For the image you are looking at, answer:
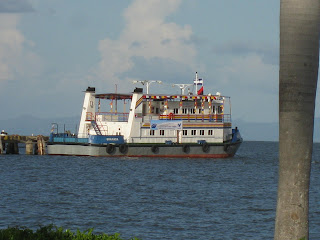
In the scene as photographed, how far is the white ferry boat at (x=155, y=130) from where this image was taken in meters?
59.2

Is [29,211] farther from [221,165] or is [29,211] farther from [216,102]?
[216,102]

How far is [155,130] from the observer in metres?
59.6

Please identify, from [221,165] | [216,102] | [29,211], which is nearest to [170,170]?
[221,165]

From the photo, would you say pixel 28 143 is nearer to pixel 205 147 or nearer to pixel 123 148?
pixel 123 148

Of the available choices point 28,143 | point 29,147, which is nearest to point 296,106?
point 28,143

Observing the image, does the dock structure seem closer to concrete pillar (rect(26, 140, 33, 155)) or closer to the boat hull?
concrete pillar (rect(26, 140, 33, 155))

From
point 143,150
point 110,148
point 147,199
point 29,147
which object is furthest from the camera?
point 29,147

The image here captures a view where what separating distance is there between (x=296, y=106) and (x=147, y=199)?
23192mm

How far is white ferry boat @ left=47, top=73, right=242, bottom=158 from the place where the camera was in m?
59.2

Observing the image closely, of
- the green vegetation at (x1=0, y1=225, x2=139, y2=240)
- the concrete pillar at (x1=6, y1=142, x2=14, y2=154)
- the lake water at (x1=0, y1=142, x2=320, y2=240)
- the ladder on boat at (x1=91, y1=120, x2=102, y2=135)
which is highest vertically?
the ladder on boat at (x1=91, y1=120, x2=102, y2=135)

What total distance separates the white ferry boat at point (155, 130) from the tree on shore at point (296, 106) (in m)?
48.9

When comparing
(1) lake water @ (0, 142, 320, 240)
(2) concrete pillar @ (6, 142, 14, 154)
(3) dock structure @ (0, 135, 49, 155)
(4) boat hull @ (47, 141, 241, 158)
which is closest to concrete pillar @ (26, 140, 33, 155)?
(3) dock structure @ (0, 135, 49, 155)

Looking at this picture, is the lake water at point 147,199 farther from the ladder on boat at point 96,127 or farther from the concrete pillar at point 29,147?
the concrete pillar at point 29,147

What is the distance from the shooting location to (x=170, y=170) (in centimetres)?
5044
